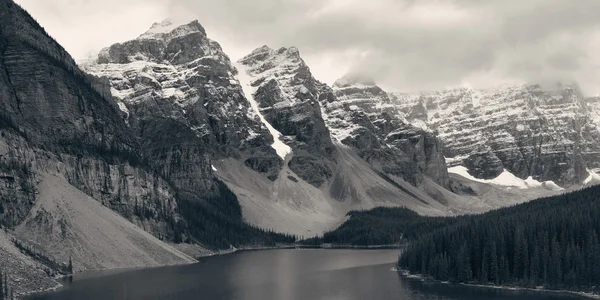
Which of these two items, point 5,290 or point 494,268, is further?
point 494,268

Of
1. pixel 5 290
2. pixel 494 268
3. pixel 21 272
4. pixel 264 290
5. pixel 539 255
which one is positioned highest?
pixel 539 255

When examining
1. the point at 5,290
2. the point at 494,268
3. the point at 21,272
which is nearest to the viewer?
the point at 5,290

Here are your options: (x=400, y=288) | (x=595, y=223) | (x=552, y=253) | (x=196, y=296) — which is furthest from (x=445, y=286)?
(x=196, y=296)

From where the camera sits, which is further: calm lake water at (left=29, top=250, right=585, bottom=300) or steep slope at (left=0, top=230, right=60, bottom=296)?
calm lake water at (left=29, top=250, right=585, bottom=300)

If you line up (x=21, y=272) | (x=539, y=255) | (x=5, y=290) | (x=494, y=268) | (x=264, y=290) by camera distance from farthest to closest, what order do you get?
(x=494, y=268) → (x=539, y=255) → (x=264, y=290) → (x=21, y=272) → (x=5, y=290)

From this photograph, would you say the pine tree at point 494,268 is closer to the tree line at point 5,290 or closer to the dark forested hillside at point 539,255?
the dark forested hillside at point 539,255

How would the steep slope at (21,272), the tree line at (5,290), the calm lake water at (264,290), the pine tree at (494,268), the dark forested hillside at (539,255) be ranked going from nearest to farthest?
the tree line at (5,290) → the steep slope at (21,272) → the calm lake water at (264,290) → the dark forested hillside at (539,255) → the pine tree at (494,268)

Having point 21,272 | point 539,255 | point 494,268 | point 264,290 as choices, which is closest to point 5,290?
point 21,272

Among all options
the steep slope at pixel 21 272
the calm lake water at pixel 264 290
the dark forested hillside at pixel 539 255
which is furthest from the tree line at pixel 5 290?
the dark forested hillside at pixel 539 255

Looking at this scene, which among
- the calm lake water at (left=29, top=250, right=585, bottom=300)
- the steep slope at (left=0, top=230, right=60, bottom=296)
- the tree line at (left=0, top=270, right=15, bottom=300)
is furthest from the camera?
the calm lake water at (left=29, top=250, right=585, bottom=300)

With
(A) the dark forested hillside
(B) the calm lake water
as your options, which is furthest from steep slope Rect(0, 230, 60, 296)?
(A) the dark forested hillside

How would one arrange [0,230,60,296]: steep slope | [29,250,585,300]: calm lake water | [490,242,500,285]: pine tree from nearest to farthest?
[0,230,60,296]: steep slope < [29,250,585,300]: calm lake water < [490,242,500,285]: pine tree

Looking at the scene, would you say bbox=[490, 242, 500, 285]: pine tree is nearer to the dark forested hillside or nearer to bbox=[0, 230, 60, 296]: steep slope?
the dark forested hillside

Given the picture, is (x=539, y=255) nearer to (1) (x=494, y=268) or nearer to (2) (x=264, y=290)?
(1) (x=494, y=268)
